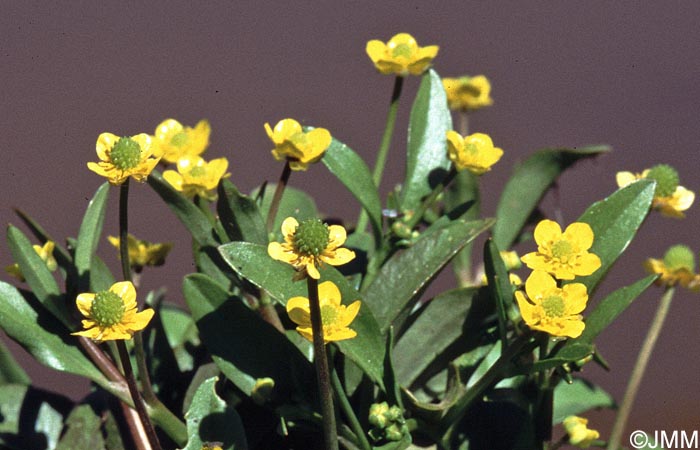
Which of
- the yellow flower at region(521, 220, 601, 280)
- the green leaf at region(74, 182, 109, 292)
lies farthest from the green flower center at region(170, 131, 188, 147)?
the yellow flower at region(521, 220, 601, 280)

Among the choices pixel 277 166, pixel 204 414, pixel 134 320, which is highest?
pixel 134 320

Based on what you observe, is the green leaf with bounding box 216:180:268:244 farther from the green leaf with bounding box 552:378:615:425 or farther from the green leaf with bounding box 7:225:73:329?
the green leaf with bounding box 552:378:615:425

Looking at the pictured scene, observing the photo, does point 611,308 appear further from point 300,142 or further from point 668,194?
point 300,142

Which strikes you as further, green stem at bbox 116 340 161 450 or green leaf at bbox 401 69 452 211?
green leaf at bbox 401 69 452 211

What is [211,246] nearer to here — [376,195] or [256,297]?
[256,297]

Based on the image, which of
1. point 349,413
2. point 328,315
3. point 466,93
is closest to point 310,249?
point 328,315

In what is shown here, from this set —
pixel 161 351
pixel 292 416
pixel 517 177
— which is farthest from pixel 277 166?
pixel 292 416

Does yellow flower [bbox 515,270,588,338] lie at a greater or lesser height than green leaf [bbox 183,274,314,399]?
greater

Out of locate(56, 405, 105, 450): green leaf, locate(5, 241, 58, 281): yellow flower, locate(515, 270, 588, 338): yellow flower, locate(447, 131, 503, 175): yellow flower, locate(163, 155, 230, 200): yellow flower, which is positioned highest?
locate(447, 131, 503, 175): yellow flower
